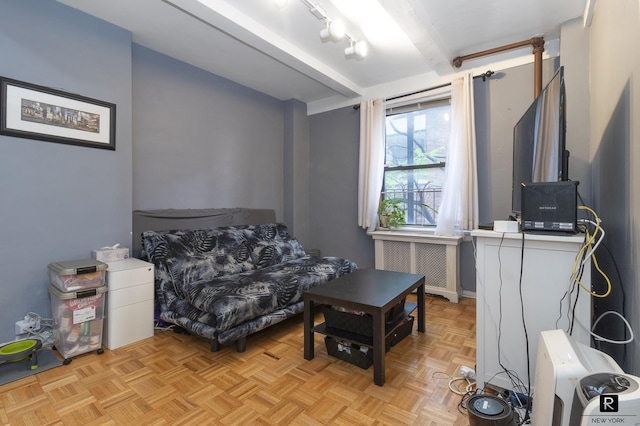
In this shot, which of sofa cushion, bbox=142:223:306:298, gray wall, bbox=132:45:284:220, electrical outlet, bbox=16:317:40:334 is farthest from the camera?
gray wall, bbox=132:45:284:220

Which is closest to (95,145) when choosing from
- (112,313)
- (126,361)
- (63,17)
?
(63,17)

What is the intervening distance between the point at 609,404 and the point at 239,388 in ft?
5.32

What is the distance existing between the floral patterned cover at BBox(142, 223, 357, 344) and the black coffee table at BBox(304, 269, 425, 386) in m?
0.40

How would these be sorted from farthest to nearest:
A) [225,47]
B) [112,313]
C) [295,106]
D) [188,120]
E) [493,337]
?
[295,106] → [188,120] → [225,47] → [112,313] → [493,337]

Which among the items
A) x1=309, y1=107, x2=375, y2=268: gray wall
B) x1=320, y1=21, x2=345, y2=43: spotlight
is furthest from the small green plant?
x1=320, y1=21, x2=345, y2=43: spotlight

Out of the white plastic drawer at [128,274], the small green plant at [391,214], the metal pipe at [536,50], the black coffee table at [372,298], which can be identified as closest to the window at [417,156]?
the small green plant at [391,214]

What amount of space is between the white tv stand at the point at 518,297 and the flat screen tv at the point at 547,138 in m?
0.30

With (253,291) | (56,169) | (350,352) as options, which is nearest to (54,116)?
(56,169)

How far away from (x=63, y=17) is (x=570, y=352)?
12.0 ft

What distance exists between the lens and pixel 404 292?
2.14 metres

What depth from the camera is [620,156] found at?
158 cm

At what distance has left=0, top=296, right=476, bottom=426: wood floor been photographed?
4.98 feet

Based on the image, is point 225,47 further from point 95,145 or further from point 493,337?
point 493,337

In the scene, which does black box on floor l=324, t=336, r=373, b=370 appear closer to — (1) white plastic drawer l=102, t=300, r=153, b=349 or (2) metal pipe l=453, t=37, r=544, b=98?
(1) white plastic drawer l=102, t=300, r=153, b=349
